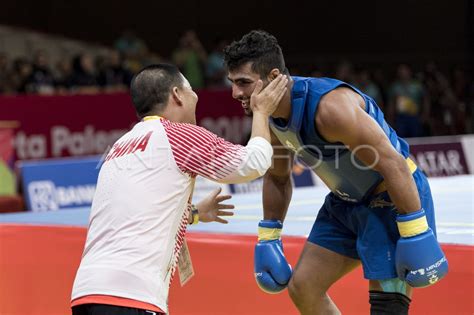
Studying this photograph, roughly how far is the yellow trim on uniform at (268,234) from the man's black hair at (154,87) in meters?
1.28

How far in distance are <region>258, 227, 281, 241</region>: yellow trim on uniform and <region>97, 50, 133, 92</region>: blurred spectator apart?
10.8 meters

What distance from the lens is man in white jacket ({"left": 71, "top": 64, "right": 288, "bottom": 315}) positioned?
377cm

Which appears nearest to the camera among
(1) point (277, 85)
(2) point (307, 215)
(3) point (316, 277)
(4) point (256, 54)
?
(1) point (277, 85)

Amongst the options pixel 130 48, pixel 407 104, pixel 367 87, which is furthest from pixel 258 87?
pixel 130 48

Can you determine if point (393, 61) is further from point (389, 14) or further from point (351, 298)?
point (351, 298)

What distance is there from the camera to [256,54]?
4465 mm

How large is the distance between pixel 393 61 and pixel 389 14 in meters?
1.10

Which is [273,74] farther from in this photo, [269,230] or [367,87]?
[367,87]

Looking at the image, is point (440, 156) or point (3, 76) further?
point (3, 76)

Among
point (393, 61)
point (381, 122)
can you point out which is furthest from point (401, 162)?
point (393, 61)

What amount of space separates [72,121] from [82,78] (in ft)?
3.29

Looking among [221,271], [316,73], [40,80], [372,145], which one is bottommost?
[316,73]

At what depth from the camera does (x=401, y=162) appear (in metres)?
4.27

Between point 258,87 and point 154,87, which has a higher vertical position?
point 154,87
